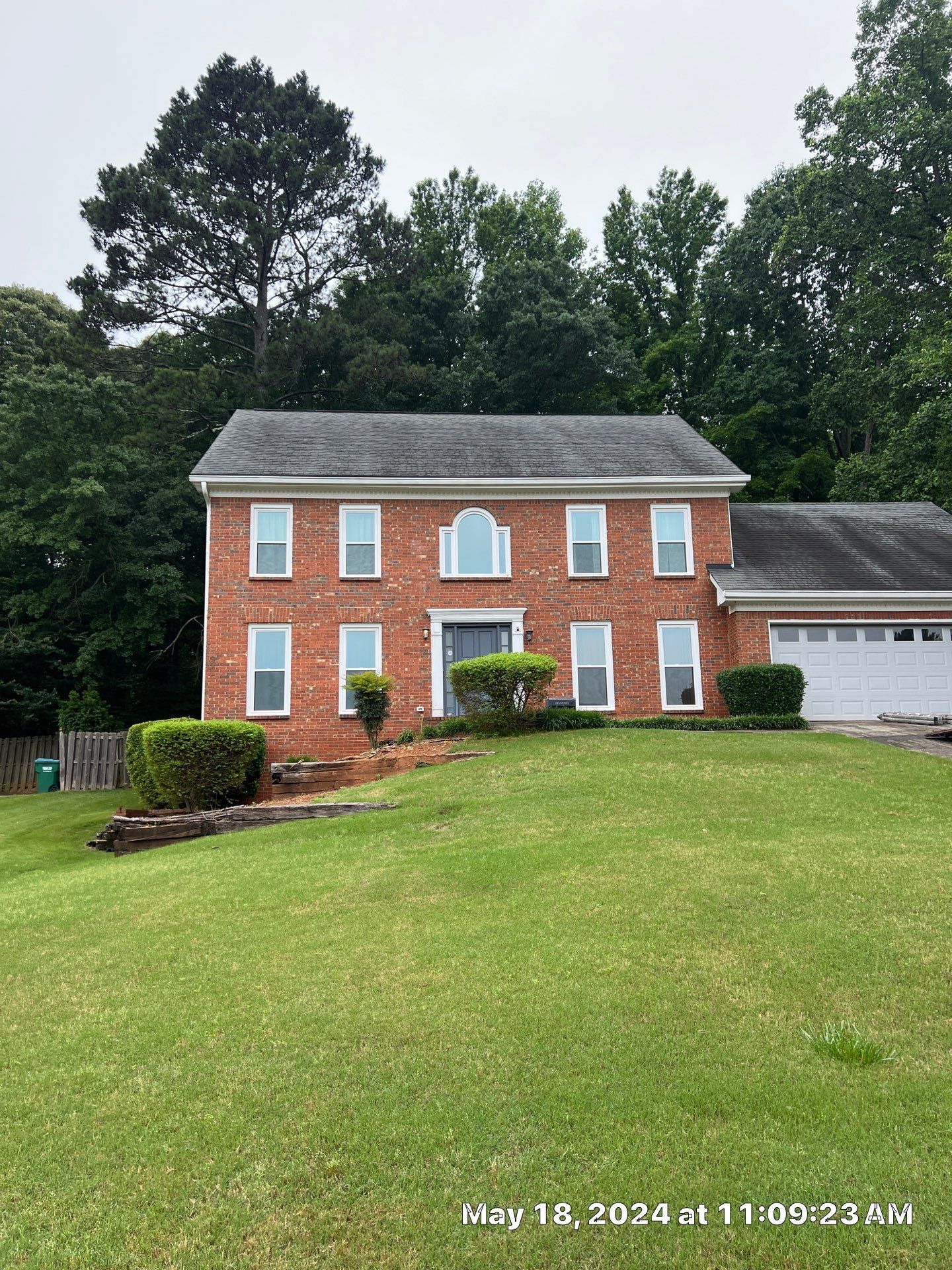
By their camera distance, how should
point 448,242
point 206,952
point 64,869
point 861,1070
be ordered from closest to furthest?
point 861,1070
point 206,952
point 64,869
point 448,242

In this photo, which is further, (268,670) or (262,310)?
(262,310)

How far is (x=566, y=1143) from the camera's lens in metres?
3.62

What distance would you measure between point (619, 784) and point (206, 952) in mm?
6160

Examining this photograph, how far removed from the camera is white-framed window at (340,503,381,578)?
19.1 meters

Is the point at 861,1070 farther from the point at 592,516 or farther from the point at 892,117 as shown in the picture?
the point at 892,117

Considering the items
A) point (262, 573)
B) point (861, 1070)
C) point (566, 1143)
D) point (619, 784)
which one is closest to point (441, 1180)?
point (566, 1143)

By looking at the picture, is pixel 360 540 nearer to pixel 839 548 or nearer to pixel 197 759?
pixel 197 759

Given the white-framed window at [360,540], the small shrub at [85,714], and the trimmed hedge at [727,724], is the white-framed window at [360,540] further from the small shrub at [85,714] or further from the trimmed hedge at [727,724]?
the small shrub at [85,714]

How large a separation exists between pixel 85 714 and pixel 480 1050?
2135 centimetres

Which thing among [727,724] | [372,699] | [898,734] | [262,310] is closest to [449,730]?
[372,699]

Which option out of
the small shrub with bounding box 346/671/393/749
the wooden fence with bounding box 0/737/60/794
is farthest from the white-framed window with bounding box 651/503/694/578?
the wooden fence with bounding box 0/737/60/794

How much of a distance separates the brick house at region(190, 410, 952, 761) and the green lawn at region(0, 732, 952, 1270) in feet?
32.7

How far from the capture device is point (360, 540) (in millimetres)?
19312

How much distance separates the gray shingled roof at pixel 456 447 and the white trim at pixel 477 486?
166 mm
